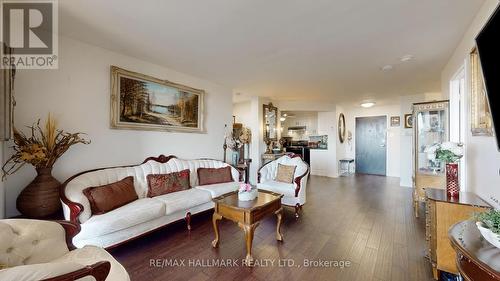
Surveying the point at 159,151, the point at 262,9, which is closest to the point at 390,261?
the point at 262,9

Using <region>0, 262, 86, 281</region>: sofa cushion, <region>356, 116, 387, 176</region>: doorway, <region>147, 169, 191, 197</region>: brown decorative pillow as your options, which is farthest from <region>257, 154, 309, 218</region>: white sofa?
<region>356, 116, 387, 176</region>: doorway

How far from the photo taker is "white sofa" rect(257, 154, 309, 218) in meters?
3.51

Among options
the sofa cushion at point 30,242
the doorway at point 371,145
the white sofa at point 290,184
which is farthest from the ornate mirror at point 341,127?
the sofa cushion at point 30,242

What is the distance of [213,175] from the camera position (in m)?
3.78

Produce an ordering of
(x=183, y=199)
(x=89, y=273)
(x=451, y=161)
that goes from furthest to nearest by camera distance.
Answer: (x=183, y=199) < (x=451, y=161) < (x=89, y=273)

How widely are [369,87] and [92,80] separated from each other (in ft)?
17.3

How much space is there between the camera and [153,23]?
2242 mm

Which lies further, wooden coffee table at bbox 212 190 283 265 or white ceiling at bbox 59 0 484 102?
wooden coffee table at bbox 212 190 283 265

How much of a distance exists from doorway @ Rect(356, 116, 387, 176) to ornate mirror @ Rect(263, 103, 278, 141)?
350 centimetres

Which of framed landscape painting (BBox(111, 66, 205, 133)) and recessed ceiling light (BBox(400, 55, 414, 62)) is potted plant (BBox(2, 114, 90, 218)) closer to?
framed landscape painting (BBox(111, 66, 205, 133))

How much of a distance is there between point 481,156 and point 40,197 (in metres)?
4.42

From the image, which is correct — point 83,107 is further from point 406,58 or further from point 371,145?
point 371,145

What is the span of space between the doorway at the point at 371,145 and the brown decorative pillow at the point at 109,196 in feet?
25.0

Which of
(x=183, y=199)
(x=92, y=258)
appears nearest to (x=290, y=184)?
(x=183, y=199)
